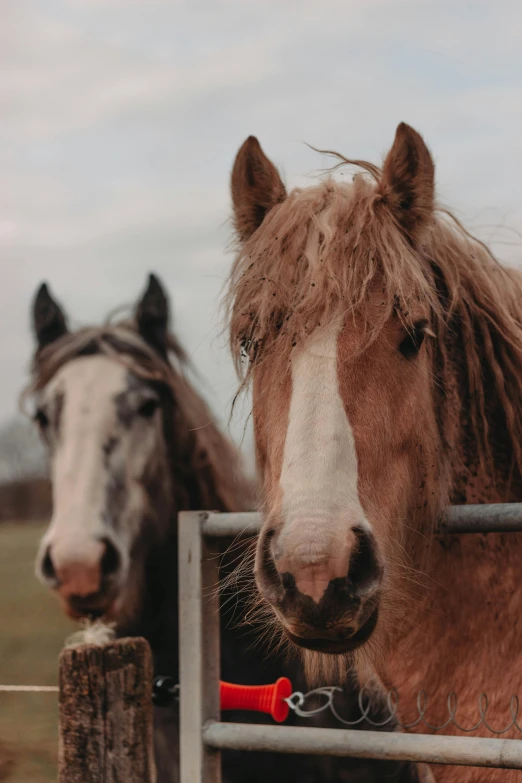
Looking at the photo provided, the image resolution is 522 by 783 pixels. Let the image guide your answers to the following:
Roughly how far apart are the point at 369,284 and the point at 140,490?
2.38 m

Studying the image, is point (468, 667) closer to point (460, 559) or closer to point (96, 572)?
point (460, 559)

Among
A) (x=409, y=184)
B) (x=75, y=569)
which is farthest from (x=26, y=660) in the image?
(x=409, y=184)

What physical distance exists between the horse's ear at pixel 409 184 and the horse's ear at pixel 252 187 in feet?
1.32

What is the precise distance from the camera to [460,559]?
2.44 meters

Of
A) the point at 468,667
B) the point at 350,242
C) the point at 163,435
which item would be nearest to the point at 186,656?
the point at 468,667

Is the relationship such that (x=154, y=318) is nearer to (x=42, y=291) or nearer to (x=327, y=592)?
(x=42, y=291)

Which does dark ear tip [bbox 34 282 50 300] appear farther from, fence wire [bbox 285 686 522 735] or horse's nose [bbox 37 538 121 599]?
fence wire [bbox 285 686 522 735]

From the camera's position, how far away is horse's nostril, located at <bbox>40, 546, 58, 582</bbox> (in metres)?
3.87

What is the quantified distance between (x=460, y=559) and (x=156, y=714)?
2.28 m

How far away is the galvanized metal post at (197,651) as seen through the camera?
7.04 ft

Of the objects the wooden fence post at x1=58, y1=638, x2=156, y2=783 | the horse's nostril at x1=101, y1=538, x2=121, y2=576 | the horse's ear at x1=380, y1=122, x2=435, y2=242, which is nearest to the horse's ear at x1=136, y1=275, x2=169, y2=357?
the horse's nostril at x1=101, y1=538, x2=121, y2=576

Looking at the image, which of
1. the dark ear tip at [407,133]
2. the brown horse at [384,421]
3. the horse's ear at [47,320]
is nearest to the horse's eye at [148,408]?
the horse's ear at [47,320]

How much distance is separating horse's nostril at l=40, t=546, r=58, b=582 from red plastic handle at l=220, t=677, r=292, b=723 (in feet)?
5.55

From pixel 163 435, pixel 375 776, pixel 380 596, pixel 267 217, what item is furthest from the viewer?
pixel 163 435
